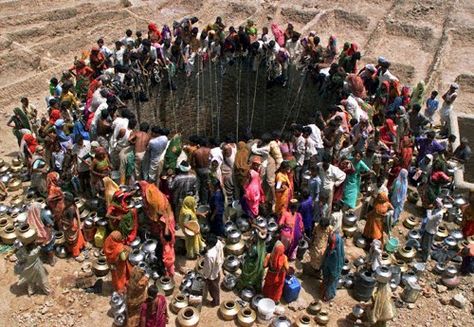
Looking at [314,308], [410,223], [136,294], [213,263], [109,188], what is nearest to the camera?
[136,294]

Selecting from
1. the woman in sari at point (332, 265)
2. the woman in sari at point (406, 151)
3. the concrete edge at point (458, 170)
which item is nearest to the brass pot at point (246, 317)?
the woman in sari at point (332, 265)

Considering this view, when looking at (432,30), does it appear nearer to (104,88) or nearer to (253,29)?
(253,29)

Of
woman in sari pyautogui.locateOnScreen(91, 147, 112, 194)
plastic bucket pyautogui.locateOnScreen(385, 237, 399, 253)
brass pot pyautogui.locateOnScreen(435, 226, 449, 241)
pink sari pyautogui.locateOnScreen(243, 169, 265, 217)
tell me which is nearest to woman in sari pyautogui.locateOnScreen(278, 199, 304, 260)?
pink sari pyautogui.locateOnScreen(243, 169, 265, 217)

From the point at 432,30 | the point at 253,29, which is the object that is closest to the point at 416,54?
the point at 432,30

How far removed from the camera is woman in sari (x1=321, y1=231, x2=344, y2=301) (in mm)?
8297

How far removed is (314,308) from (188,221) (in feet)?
8.52

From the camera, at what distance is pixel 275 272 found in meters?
8.16

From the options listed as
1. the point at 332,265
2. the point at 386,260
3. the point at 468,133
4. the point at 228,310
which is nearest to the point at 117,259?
the point at 228,310

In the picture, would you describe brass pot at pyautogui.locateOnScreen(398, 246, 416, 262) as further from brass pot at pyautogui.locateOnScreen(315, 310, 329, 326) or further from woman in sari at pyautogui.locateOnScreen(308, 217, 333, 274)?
brass pot at pyautogui.locateOnScreen(315, 310, 329, 326)

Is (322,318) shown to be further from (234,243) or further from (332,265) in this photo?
(234,243)

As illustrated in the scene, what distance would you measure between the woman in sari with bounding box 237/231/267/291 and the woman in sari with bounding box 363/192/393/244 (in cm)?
242

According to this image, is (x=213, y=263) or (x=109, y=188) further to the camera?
(x=109, y=188)

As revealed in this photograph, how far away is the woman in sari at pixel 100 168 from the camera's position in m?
9.62

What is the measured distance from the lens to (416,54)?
61.5 ft
